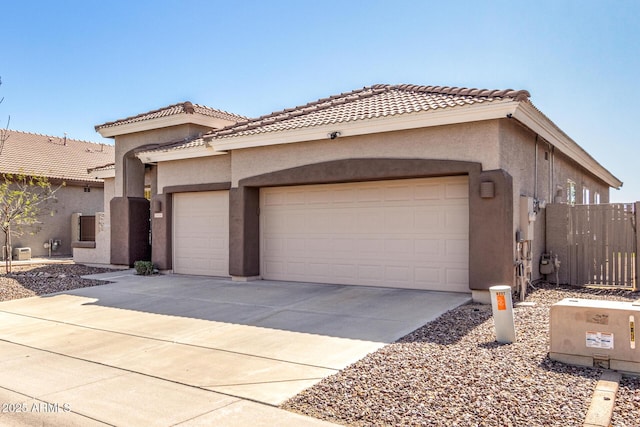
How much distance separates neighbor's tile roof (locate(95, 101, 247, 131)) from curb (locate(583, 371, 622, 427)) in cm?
1397

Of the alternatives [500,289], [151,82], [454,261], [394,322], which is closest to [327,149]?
[454,261]

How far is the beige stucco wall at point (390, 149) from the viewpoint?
1005 cm

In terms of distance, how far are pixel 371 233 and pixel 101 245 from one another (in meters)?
11.2

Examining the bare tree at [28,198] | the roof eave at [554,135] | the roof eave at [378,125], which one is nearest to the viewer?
the roof eave at [378,125]

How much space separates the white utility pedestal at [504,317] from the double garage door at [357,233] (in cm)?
378

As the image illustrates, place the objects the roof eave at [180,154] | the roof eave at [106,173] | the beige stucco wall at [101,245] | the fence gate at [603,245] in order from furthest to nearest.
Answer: the roof eave at [106,173] < the beige stucco wall at [101,245] < the roof eave at [180,154] < the fence gate at [603,245]

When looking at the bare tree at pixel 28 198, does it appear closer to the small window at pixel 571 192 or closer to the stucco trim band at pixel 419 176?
the stucco trim band at pixel 419 176

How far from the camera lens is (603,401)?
4.67m

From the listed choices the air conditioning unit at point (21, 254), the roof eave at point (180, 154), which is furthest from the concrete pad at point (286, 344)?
the air conditioning unit at point (21, 254)

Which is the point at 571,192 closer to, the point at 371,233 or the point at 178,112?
the point at 371,233

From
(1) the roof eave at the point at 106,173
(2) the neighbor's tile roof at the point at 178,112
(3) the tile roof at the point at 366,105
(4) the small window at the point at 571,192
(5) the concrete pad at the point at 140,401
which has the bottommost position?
(5) the concrete pad at the point at 140,401

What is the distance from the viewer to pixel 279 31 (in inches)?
568

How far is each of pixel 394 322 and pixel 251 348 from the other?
248 cm

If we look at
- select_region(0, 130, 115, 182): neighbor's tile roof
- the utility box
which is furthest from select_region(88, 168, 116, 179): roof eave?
the utility box
